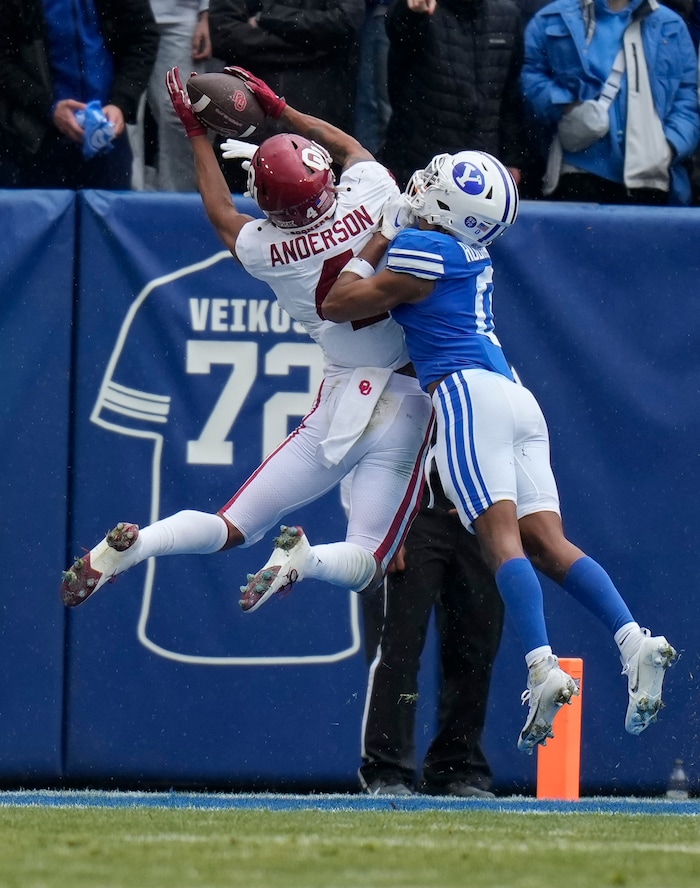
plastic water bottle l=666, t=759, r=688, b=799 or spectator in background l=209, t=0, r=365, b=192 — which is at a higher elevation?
spectator in background l=209, t=0, r=365, b=192

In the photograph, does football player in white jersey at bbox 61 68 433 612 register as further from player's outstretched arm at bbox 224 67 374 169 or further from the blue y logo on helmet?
the blue y logo on helmet

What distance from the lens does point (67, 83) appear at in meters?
7.05

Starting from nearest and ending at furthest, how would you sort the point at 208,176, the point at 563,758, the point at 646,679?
1. the point at 646,679
2. the point at 208,176
3. the point at 563,758

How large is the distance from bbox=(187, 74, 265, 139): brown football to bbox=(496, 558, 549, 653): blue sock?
173 cm

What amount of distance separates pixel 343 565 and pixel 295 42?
2.65 m

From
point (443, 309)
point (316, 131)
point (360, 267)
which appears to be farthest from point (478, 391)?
point (316, 131)

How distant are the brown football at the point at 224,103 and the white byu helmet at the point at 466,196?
63 centimetres

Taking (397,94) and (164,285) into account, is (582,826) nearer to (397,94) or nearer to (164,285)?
(164,285)

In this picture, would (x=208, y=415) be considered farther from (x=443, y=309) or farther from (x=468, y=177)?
(x=468, y=177)

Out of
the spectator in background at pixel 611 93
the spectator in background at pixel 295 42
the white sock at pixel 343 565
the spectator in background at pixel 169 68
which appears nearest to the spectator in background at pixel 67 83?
the spectator in background at pixel 169 68

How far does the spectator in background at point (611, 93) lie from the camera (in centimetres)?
715

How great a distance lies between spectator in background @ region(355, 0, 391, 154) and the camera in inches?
290

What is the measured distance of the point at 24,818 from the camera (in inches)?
187

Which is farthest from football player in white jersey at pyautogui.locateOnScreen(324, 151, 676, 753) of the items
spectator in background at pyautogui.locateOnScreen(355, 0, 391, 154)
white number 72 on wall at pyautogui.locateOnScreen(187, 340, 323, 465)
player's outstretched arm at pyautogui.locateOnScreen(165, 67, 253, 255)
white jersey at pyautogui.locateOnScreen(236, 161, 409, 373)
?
spectator in background at pyautogui.locateOnScreen(355, 0, 391, 154)
